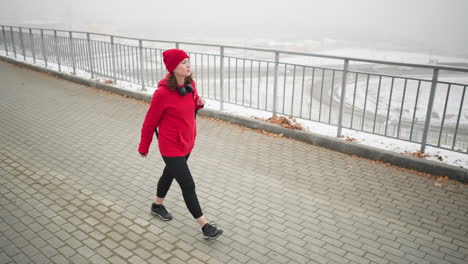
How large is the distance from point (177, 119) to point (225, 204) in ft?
5.04

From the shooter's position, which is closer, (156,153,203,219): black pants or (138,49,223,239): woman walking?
(138,49,223,239): woman walking

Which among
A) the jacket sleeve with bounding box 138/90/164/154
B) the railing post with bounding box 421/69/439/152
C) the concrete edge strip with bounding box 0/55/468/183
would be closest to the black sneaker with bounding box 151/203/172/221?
the jacket sleeve with bounding box 138/90/164/154

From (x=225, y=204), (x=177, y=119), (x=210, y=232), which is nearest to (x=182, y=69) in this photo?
(x=177, y=119)

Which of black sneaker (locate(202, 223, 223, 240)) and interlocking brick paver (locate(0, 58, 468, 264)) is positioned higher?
black sneaker (locate(202, 223, 223, 240))

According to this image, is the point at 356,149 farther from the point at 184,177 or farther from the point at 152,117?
the point at 152,117

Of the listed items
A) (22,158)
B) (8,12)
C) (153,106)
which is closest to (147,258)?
(153,106)

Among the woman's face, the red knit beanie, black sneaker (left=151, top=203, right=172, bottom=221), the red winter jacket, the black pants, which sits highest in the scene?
the red knit beanie

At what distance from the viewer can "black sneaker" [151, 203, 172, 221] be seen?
4250 millimetres

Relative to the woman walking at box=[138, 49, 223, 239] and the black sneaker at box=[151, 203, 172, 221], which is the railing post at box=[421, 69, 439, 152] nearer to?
the woman walking at box=[138, 49, 223, 239]

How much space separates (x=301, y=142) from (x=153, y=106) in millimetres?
3854

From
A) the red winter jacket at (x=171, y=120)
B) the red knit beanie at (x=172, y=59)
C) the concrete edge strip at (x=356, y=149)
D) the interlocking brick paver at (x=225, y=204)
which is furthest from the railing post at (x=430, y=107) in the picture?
the red knit beanie at (x=172, y=59)

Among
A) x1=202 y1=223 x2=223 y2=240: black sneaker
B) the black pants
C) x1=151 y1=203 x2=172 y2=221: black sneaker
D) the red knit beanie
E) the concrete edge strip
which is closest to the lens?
the red knit beanie

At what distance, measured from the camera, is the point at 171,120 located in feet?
11.9

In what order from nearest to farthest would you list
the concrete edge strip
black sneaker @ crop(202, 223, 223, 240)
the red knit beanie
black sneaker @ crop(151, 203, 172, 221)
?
the red knit beanie, black sneaker @ crop(202, 223, 223, 240), black sneaker @ crop(151, 203, 172, 221), the concrete edge strip
